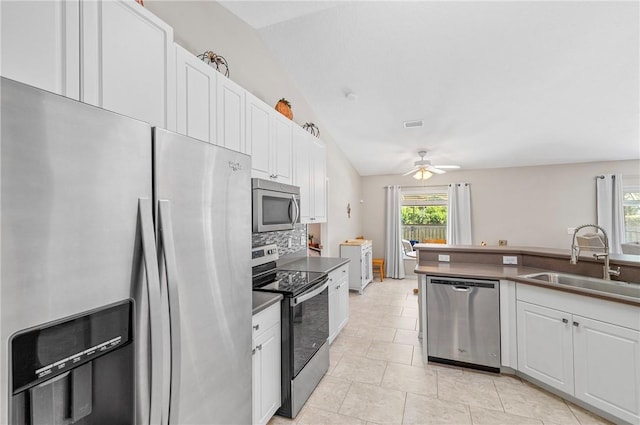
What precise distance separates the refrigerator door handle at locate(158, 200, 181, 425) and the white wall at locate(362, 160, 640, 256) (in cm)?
673

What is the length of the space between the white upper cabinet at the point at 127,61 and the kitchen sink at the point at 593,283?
3.07 meters

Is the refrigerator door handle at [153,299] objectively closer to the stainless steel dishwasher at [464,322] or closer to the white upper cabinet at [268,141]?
the white upper cabinet at [268,141]

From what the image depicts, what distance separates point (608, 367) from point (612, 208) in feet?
16.6

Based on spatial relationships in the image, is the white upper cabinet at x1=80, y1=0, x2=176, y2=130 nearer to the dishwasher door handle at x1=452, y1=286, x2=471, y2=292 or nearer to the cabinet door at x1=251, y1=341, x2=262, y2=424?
the cabinet door at x1=251, y1=341, x2=262, y2=424

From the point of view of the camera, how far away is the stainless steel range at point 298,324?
2.02 metres

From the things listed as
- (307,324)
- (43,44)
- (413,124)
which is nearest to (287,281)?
(307,324)

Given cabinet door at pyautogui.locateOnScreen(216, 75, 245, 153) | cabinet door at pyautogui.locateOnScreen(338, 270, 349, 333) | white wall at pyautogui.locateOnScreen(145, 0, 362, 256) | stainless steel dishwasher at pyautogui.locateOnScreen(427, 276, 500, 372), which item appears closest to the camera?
cabinet door at pyautogui.locateOnScreen(216, 75, 245, 153)

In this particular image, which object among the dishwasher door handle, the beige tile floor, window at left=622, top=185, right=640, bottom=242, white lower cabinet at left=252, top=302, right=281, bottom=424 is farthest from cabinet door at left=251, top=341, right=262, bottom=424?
window at left=622, top=185, right=640, bottom=242

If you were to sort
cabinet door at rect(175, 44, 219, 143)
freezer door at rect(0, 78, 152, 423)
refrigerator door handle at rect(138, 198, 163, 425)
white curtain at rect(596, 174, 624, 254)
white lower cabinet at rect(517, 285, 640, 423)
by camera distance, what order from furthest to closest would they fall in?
white curtain at rect(596, 174, 624, 254) → white lower cabinet at rect(517, 285, 640, 423) → cabinet door at rect(175, 44, 219, 143) → refrigerator door handle at rect(138, 198, 163, 425) → freezer door at rect(0, 78, 152, 423)

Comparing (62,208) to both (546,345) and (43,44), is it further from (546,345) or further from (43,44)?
(546,345)

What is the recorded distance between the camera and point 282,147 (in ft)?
9.42

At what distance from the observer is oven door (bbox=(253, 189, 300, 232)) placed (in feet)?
7.22

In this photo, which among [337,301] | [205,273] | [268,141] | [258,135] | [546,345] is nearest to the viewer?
[205,273]

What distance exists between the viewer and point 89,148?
740mm
